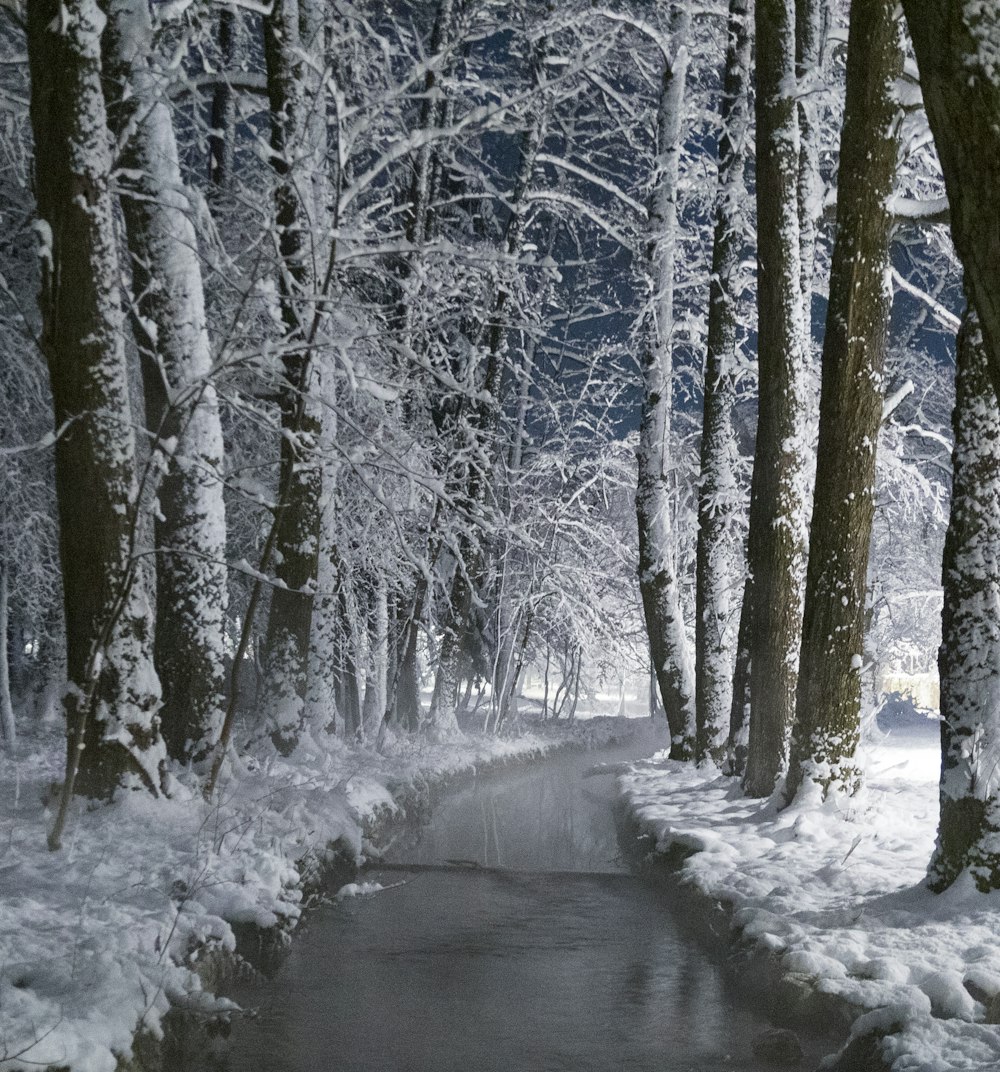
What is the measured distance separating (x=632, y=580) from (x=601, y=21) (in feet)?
53.1

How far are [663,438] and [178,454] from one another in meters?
8.37

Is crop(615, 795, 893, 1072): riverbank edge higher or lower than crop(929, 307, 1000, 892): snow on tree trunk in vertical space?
lower

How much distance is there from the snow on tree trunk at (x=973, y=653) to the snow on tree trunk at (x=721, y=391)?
682 cm

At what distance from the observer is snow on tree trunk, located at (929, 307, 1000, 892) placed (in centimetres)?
638

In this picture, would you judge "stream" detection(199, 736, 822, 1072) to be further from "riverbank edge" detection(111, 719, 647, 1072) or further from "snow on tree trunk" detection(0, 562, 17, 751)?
"snow on tree trunk" detection(0, 562, 17, 751)

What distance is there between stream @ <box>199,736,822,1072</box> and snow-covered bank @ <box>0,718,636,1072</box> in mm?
421

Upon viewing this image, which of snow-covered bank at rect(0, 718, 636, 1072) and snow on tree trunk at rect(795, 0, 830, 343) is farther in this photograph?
snow on tree trunk at rect(795, 0, 830, 343)

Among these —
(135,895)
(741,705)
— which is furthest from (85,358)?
(741,705)

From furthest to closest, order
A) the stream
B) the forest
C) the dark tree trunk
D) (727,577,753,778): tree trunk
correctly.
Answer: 1. (727,577,753,778): tree trunk
2. the dark tree trunk
3. the forest
4. the stream

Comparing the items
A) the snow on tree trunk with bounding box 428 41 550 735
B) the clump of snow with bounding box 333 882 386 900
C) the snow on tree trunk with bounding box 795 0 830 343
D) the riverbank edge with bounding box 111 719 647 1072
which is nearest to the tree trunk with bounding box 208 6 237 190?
the snow on tree trunk with bounding box 428 41 550 735

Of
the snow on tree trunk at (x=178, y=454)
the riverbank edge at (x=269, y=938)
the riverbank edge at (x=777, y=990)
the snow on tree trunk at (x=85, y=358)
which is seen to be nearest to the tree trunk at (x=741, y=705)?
the riverbank edge at (x=777, y=990)

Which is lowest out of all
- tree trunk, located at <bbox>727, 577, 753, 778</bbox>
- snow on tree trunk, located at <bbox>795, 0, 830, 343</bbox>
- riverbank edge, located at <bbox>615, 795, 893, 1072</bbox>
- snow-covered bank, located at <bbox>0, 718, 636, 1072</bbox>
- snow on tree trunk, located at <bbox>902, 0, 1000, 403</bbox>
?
riverbank edge, located at <bbox>615, 795, 893, 1072</bbox>

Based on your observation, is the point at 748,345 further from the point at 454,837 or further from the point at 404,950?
the point at 404,950

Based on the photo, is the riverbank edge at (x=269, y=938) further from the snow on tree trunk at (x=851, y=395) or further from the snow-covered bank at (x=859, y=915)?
the snow on tree trunk at (x=851, y=395)
